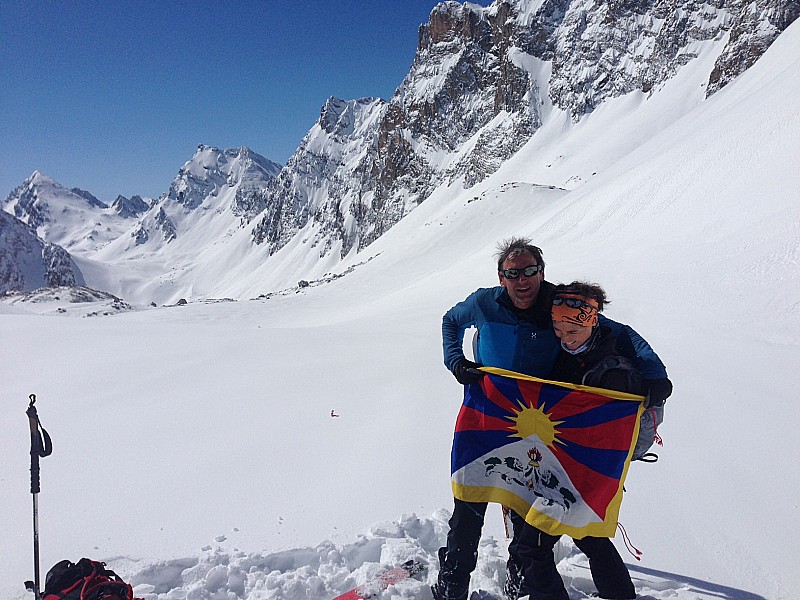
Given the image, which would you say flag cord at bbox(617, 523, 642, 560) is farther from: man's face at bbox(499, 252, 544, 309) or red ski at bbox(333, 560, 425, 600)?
man's face at bbox(499, 252, 544, 309)

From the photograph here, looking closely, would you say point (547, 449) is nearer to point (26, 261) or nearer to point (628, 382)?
point (628, 382)

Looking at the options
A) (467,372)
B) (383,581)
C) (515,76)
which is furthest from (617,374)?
(515,76)

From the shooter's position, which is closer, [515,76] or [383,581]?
[383,581]

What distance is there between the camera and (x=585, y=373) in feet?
9.18

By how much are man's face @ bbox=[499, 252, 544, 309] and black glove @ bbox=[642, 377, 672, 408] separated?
78cm

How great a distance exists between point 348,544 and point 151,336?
9.16 meters

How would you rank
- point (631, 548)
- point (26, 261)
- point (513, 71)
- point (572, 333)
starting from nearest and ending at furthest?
point (572, 333) < point (631, 548) < point (513, 71) < point (26, 261)

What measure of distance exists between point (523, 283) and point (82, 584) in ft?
10.5

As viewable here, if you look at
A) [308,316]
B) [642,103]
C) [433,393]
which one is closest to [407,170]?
[642,103]

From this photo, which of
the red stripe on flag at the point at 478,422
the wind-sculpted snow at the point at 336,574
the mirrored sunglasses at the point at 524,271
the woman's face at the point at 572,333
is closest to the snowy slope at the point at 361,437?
the wind-sculpted snow at the point at 336,574

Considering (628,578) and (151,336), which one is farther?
(151,336)

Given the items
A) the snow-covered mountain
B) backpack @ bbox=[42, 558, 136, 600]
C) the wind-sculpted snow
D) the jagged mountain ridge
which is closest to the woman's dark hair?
the wind-sculpted snow

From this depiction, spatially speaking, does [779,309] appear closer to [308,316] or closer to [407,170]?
[308,316]

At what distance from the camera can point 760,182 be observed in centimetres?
1160
